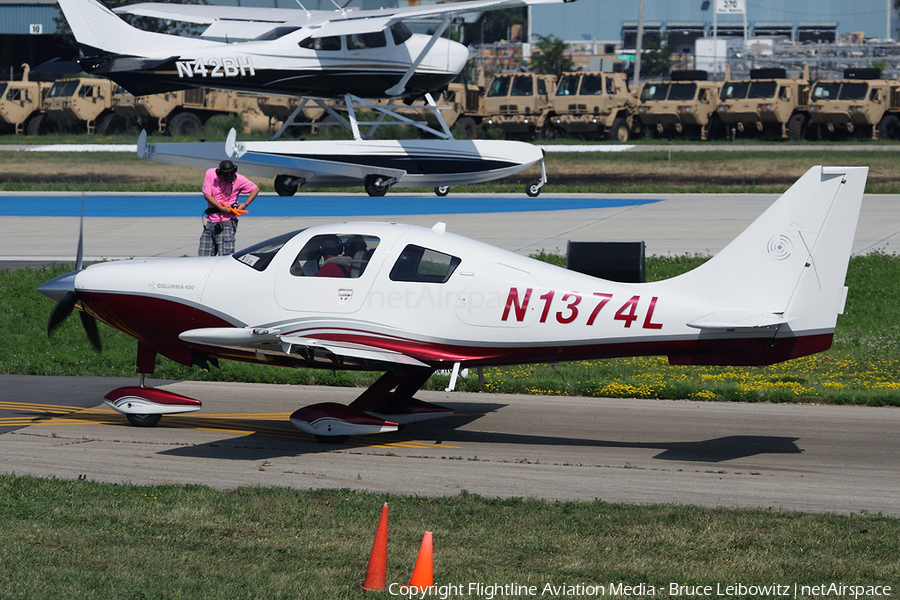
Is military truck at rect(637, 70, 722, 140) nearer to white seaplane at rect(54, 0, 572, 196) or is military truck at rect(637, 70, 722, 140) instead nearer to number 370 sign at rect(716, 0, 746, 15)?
white seaplane at rect(54, 0, 572, 196)

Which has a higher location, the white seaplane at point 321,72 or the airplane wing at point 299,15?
the airplane wing at point 299,15

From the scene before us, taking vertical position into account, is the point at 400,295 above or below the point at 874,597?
above

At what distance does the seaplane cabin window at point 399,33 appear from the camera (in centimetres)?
2700

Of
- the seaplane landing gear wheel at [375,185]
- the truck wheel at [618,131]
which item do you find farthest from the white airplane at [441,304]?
the truck wheel at [618,131]

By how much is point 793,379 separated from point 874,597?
7.65 metres

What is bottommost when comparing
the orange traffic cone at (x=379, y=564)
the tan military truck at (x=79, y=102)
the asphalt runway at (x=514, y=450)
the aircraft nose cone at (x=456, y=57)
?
the asphalt runway at (x=514, y=450)

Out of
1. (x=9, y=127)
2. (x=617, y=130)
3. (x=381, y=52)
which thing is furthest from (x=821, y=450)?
(x=9, y=127)

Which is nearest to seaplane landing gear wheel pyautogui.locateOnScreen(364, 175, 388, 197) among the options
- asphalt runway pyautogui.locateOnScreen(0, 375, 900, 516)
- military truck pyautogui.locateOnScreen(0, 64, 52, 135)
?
asphalt runway pyautogui.locateOnScreen(0, 375, 900, 516)

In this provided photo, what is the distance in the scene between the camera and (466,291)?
400 inches

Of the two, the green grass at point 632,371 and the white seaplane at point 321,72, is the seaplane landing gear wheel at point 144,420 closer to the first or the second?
the green grass at point 632,371

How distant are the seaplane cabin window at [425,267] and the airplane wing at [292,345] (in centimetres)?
74

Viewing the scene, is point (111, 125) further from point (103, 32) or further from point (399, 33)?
point (399, 33)

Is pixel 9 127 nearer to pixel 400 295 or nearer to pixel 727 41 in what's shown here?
pixel 400 295

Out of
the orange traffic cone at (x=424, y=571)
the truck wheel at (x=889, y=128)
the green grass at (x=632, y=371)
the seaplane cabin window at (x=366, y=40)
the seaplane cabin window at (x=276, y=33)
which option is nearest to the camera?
the orange traffic cone at (x=424, y=571)
